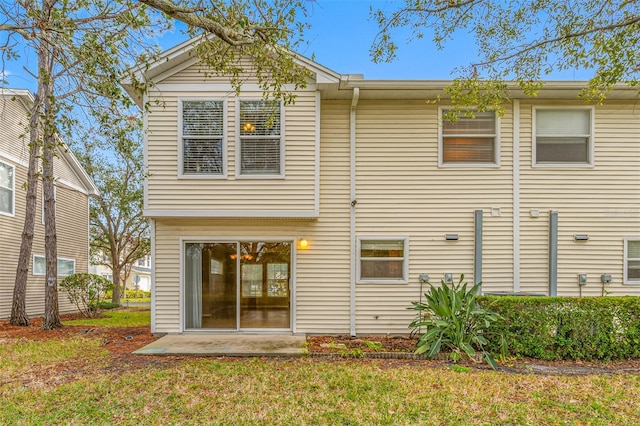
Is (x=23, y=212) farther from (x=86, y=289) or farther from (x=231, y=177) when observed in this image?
(x=231, y=177)

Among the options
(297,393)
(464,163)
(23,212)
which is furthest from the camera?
(23,212)

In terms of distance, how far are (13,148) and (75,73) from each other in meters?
8.25

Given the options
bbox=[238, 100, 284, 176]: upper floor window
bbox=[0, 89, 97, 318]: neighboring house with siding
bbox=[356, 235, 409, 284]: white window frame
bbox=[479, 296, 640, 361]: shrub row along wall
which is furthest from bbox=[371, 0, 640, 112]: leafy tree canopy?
bbox=[0, 89, 97, 318]: neighboring house with siding

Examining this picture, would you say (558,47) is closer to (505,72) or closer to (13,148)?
Answer: (505,72)

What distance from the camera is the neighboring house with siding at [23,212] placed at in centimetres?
1093

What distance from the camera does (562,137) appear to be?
7914mm

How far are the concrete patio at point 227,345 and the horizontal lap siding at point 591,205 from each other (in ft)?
15.9

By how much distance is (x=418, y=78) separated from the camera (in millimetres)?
7379

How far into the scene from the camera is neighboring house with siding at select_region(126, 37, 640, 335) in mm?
7773

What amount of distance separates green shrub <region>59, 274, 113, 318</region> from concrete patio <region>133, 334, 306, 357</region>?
546cm

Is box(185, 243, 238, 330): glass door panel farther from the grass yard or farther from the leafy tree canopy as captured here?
the leafy tree canopy

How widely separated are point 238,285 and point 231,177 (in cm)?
217

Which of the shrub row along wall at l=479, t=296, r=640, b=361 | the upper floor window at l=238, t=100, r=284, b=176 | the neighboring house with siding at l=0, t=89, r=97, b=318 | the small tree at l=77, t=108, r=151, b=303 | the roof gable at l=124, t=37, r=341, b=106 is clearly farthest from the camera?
the small tree at l=77, t=108, r=151, b=303

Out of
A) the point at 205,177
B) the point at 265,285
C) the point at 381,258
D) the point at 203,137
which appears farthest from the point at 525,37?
the point at 265,285
